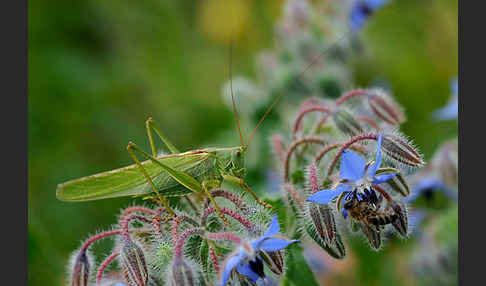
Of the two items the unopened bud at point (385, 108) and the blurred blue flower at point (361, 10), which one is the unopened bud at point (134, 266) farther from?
the blurred blue flower at point (361, 10)

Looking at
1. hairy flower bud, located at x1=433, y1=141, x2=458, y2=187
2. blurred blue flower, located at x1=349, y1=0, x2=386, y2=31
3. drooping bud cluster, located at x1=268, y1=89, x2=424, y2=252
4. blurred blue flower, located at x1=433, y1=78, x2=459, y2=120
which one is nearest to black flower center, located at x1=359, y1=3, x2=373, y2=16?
blurred blue flower, located at x1=349, y1=0, x2=386, y2=31

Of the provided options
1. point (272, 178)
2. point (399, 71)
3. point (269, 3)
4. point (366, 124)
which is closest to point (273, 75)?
point (272, 178)

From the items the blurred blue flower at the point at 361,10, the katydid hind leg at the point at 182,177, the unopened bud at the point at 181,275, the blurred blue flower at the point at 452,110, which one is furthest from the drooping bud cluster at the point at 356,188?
the blurred blue flower at the point at 361,10

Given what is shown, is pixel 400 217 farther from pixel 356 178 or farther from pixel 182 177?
pixel 182 177

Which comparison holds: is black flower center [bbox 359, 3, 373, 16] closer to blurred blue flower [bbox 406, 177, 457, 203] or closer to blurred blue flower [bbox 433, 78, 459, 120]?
blurred blue flower [bbox 433, 78, 459, 120]

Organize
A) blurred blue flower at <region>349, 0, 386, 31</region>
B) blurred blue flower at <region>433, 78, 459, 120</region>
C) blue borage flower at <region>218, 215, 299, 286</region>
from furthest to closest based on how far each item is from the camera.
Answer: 1. blurred blue flower at <region>349, 0, 386, 31</region>
2. blurred blue flower at <region>433, 78, 459, 120</region>
3. blue borage flower at <region>218, 215, 299, 286</region>

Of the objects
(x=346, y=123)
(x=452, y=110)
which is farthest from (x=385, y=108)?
(x=452, y=110)
